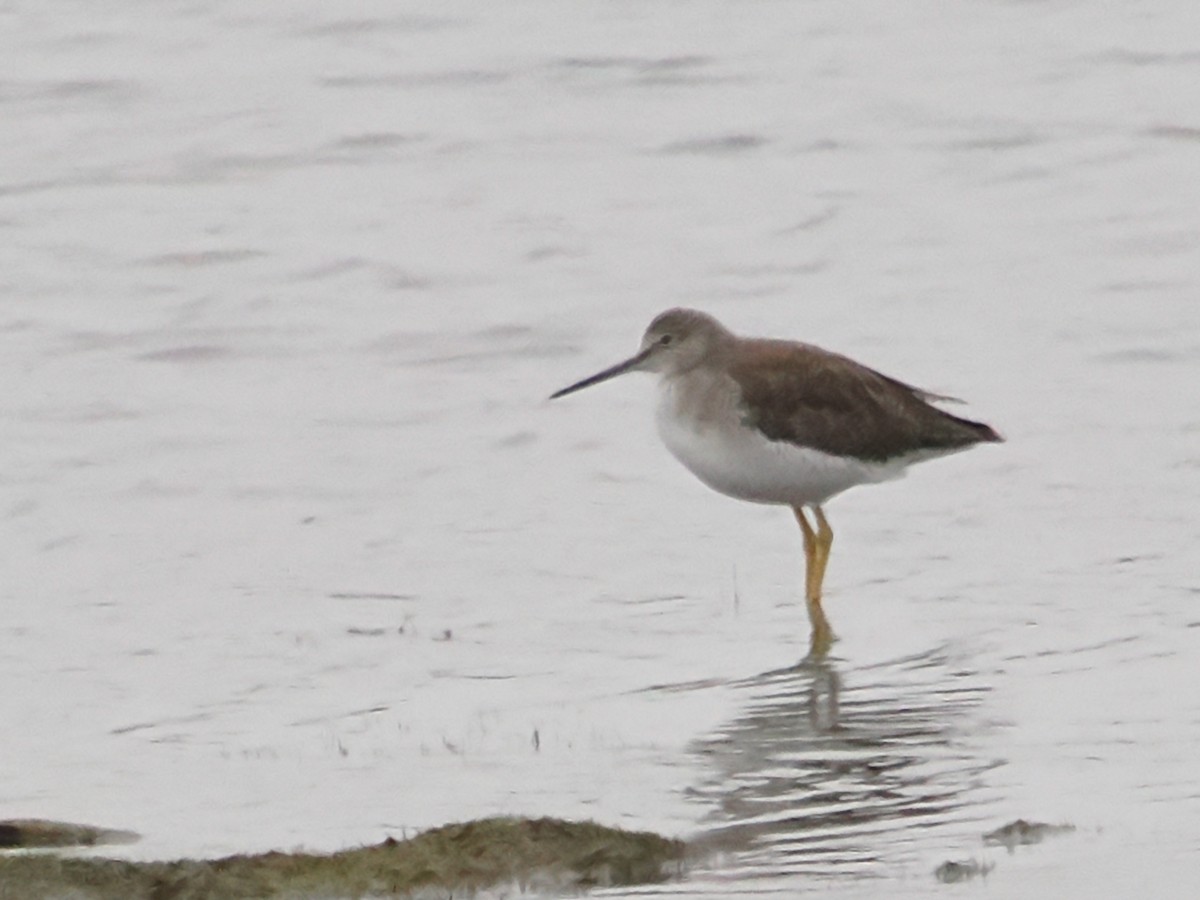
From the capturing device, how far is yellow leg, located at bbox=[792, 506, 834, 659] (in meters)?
8.37

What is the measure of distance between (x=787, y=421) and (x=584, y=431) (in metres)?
2.35

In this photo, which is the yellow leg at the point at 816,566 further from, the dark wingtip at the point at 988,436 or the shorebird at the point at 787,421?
the dark wingtip at the point at 988,436

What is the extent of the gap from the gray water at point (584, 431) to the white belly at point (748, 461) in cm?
34

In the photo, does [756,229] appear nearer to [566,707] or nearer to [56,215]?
[56,215]

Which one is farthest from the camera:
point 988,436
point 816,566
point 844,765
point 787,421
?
point 988,436

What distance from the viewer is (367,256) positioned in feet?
47.2

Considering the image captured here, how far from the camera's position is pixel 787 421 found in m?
9.16

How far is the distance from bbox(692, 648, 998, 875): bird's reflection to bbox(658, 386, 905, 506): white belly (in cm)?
124

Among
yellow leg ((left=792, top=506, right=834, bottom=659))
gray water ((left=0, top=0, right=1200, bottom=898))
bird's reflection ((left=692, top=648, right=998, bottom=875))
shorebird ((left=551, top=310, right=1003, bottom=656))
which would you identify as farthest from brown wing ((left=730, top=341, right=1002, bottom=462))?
bird's reflection ((left=692, top=648, right=998, bottom=875))

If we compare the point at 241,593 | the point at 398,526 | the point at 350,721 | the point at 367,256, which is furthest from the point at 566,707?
the point at 367,256

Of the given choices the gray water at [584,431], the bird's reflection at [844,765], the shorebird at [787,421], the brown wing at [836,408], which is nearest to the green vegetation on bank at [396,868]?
the gray water at [584,431]

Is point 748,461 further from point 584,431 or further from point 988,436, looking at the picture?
point 584,431

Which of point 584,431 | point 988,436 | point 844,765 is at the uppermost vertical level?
point 844,765

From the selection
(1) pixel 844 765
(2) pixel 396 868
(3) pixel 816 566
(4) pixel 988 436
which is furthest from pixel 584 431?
(2) pixel 396 868
